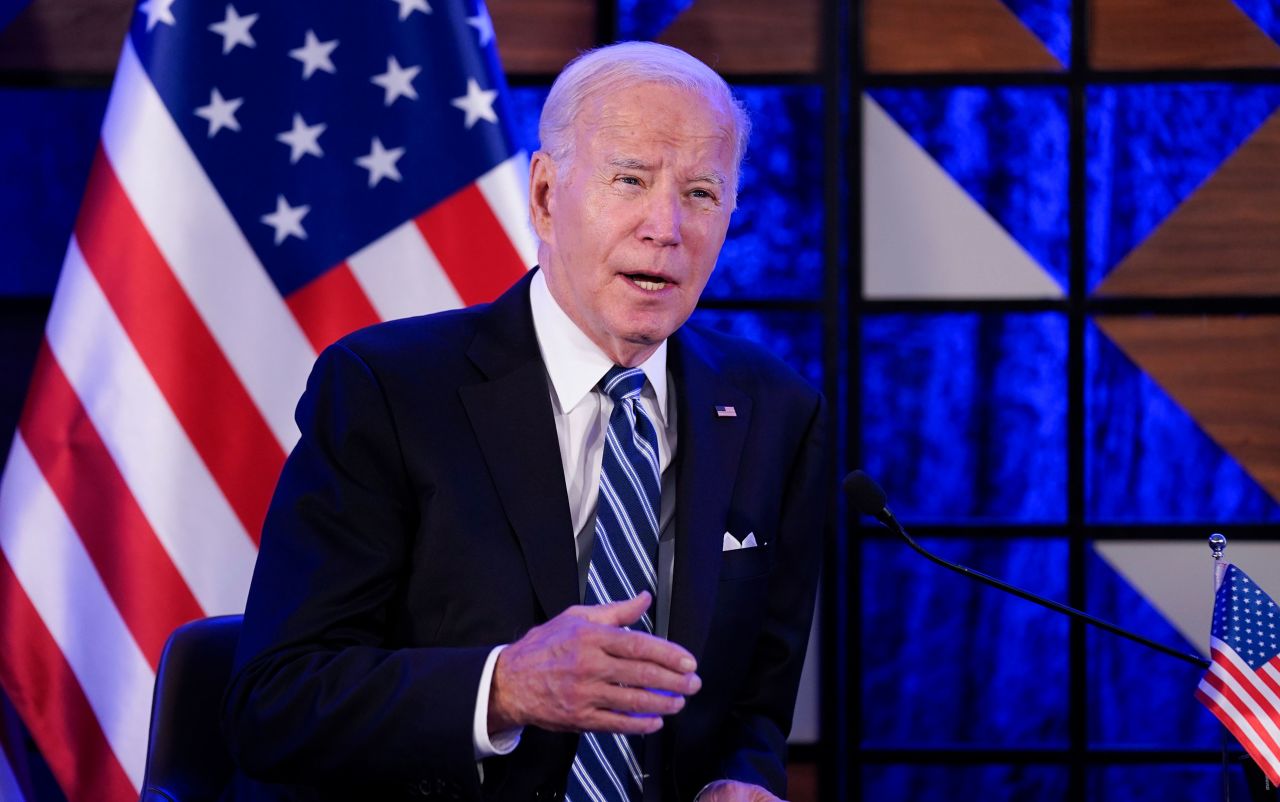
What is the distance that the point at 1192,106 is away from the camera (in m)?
3.14

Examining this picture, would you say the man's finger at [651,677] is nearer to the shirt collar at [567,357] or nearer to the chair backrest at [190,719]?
the shirt collar at [567,357]

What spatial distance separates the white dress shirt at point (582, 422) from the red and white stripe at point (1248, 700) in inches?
25.8

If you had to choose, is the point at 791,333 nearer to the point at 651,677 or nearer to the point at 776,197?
the point at 776,197

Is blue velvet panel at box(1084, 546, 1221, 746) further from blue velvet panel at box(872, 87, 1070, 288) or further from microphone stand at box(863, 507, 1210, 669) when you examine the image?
microphone stand at box(863, 507, 1210, 669)

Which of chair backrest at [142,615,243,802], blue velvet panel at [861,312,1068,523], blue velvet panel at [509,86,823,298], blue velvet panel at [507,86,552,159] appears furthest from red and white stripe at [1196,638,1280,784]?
blue velvet panel at [507,86,552,159]

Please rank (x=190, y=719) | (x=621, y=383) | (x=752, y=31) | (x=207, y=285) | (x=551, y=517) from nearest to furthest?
(x=551, y=517) → (x=621, y=383) → (x=190, y=719) → (x=207, y=285) → (x=752, y=31)

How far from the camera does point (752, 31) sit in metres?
3.12

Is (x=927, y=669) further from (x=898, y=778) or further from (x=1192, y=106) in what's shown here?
(x=1192, y=106)

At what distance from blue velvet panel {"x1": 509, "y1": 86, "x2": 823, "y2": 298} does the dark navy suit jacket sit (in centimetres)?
139

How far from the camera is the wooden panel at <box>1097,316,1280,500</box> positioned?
3.14 m

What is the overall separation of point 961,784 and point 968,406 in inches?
37.9

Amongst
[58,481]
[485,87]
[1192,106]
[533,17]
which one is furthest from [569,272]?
[1192,106]

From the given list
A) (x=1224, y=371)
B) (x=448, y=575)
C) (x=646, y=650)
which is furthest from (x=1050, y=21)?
(x=646, y=650)

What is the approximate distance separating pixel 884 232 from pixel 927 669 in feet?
3.63
